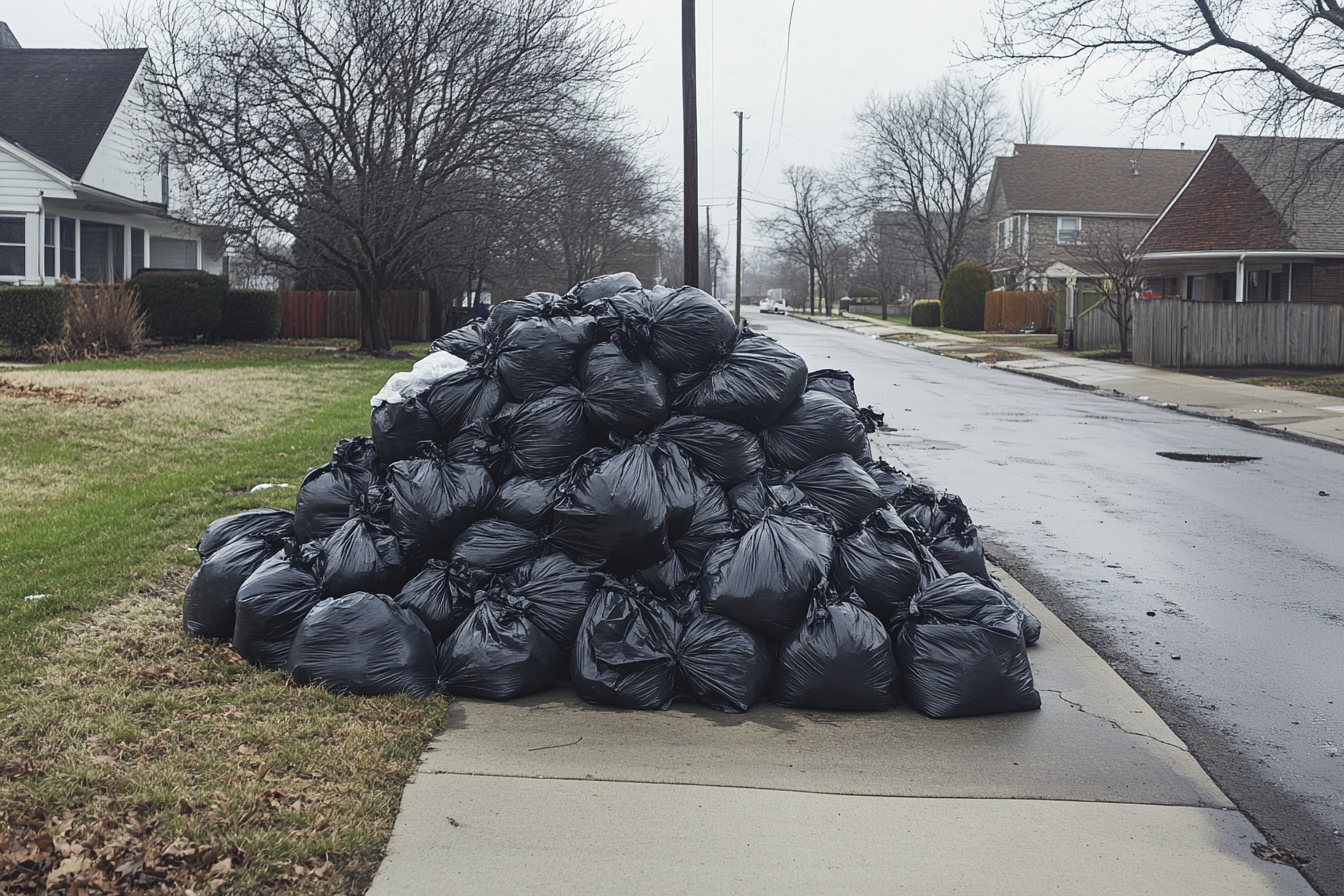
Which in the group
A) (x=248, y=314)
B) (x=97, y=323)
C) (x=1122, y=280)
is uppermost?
(x=1122, y=280)

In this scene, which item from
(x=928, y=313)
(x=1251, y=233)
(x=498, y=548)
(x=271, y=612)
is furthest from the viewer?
(x=928, y=313)

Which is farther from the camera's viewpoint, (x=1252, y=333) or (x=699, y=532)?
(x=1252, y=333)

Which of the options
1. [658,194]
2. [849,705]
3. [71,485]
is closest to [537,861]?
[849,705]

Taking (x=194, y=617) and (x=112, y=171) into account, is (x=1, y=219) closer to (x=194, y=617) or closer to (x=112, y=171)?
(x=112, y=171)

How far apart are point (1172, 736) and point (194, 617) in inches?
163

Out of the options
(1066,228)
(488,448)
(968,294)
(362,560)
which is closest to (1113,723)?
(488,448)

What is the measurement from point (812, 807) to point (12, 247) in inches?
963

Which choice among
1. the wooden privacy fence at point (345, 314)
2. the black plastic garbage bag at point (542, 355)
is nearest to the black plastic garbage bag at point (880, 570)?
the black plastic garbage bag at point (542, 355)

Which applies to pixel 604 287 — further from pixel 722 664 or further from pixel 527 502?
pixel 722 664

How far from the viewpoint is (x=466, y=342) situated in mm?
5820

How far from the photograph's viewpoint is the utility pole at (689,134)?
17.1m

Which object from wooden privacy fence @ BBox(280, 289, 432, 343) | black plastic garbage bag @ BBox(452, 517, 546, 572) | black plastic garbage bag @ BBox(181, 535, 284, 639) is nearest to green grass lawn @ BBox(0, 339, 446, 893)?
black plastic garbage bag @ BBox(181, 535, 284, 639)

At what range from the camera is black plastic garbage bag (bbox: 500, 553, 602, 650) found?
4523 mm

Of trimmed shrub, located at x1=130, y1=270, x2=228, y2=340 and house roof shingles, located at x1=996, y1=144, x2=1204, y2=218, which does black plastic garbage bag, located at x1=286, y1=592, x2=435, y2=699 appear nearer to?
trimmed shrub, located at x1=130, y1=270, x2=228, y2=340
